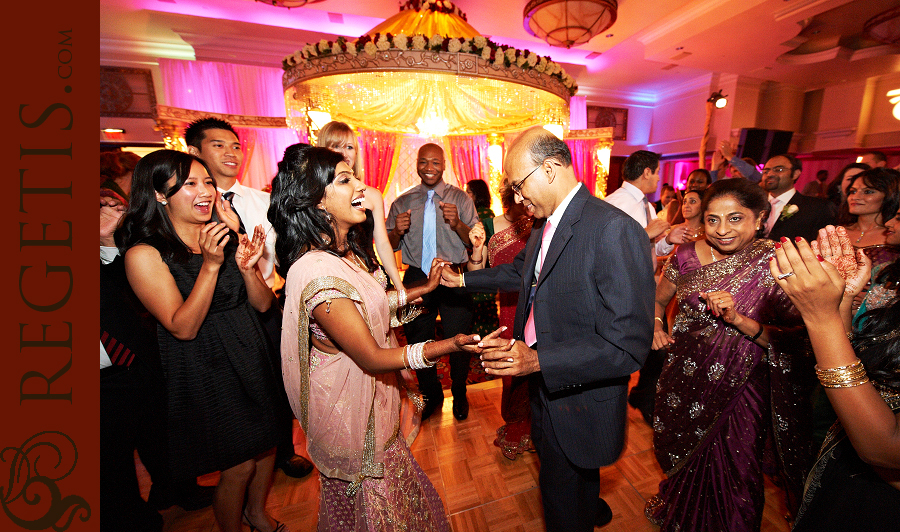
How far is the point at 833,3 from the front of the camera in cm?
434

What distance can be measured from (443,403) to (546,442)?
1.77 m

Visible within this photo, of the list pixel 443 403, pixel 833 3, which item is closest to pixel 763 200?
pixel 443 403

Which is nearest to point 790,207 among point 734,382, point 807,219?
point 807,219

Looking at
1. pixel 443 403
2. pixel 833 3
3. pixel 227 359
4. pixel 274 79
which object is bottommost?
pixel 443 403

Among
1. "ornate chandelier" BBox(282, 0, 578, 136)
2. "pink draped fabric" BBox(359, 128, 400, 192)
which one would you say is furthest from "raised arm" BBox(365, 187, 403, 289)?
"pink draped fabric" BBox(359, 128, 400, 192)

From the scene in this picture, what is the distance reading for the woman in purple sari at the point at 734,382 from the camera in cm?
163

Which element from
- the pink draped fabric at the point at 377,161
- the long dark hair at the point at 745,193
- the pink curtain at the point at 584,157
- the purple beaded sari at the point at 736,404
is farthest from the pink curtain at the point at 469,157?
the purple beaded sari at the point at 736,404

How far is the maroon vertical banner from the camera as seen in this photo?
23.3 inches

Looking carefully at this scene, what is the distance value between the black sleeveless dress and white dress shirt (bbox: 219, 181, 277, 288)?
2.04 ft

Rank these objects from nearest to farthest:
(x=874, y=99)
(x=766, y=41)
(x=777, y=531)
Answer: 1. (x=777, y=531)
2. (x=766, y=41)
3. (x=874, y=99)

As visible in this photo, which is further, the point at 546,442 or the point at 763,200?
the point at 763,200

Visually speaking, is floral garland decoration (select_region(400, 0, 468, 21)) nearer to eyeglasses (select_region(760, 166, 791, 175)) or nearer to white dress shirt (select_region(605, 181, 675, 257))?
white dress shirt (select_region(605, 181, 675, 257))

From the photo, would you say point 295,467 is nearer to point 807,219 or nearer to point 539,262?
point 539,262

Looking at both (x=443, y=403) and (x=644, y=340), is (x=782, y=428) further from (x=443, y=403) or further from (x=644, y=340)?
(x=443, y=403)
